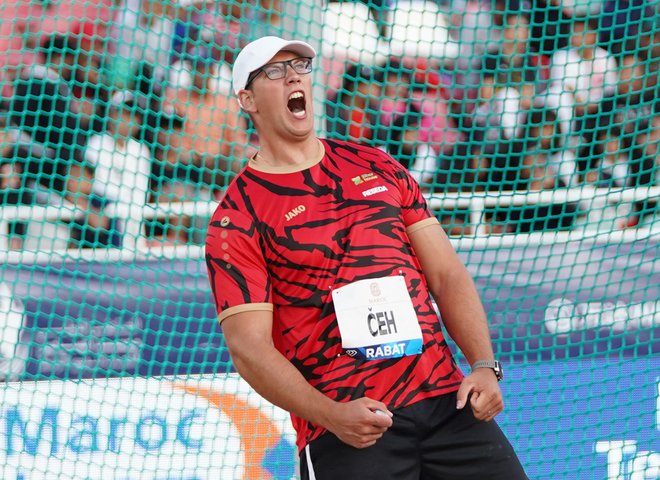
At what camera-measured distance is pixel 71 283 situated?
14.4ft

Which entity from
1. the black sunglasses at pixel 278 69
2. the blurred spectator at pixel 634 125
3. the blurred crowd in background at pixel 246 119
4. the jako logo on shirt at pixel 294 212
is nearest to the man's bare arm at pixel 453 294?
the jako logo on shirt at pixel 294 212

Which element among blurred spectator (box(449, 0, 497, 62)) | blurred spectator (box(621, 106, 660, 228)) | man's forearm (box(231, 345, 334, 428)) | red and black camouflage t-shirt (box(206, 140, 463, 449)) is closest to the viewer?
man's forearm (box(231, 345, 334, 428))

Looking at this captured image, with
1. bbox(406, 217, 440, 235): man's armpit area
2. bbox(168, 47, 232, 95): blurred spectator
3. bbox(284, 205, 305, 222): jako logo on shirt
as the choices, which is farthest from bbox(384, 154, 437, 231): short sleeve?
bbox(168, 47, 232, 95): blurred spectator

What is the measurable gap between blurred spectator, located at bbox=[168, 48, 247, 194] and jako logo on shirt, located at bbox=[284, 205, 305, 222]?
2253 mm

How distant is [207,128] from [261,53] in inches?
86.0

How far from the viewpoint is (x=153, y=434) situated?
14.0 ft

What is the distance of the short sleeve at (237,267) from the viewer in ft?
7.84

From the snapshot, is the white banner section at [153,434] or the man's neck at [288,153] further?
the white banner section at [153,434]

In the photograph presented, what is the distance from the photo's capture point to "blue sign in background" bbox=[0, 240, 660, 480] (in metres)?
4.27

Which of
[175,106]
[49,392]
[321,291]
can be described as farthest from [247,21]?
[321,291]

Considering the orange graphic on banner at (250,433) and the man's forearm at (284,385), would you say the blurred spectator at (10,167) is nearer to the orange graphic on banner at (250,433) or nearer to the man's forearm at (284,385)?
the orange graphic on banner at (250,433)

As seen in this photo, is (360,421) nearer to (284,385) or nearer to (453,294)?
(284,385)

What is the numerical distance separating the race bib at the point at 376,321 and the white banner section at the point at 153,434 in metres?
1.99

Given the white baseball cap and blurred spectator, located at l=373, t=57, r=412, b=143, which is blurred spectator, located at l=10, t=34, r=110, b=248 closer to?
blurred spectator, located at l=373, t=57, r=412, b=143
